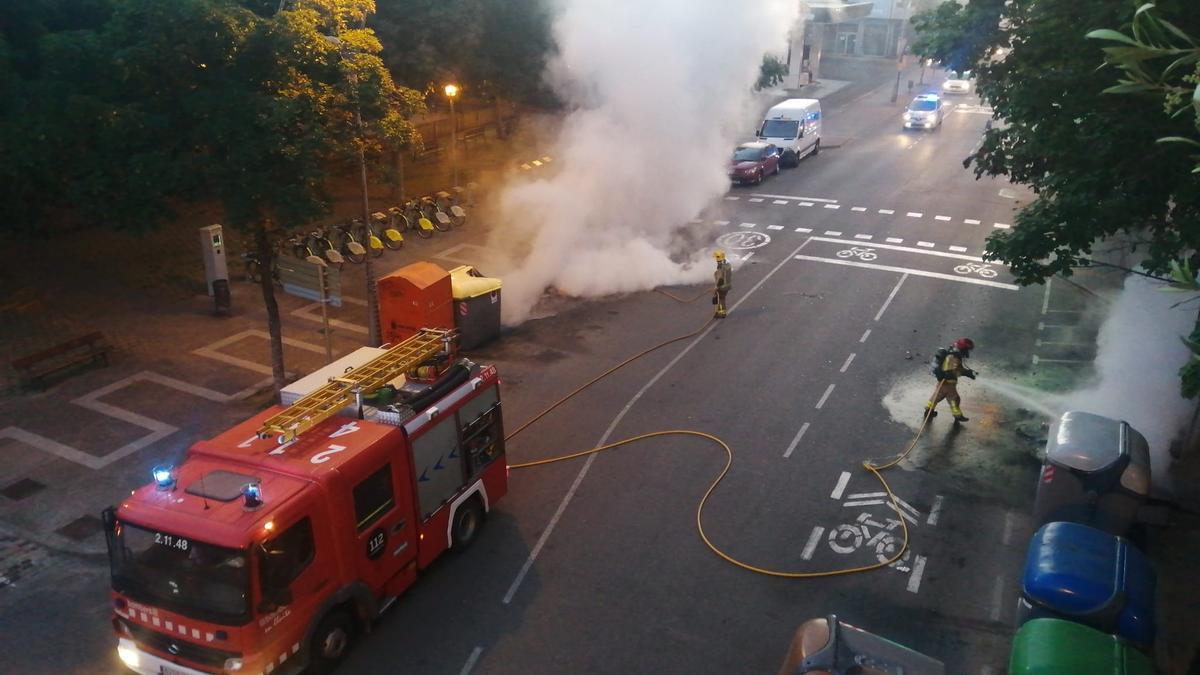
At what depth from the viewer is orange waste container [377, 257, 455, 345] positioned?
50.4ft

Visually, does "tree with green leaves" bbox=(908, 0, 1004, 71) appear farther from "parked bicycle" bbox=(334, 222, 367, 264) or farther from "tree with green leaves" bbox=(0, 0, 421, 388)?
"parked bicycle" bbox=(334, 222, 367, 264)

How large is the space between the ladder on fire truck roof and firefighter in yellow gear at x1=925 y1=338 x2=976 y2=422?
785 cm

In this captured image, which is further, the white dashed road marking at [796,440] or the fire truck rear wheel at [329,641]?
the white dashed road marking at [796,440]

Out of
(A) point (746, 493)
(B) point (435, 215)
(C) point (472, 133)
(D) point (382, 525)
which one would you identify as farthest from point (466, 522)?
(C) point (472, 133)

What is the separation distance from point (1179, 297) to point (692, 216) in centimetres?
1257

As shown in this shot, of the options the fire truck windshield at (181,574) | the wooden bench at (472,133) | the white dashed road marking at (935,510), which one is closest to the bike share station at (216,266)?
the fire truck windshield at (181,574)

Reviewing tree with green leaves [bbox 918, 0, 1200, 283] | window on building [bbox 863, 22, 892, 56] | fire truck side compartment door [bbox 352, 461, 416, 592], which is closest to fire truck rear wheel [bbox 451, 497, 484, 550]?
fire truck side compartment door [bbox 352, 461, 416, 592]

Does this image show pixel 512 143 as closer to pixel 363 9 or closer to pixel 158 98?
pixel 363 9

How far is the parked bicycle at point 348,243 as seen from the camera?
21.9 m

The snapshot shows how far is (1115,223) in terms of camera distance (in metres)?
11.6

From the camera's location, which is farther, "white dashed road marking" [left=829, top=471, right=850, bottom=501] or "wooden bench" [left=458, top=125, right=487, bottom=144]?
"wooden bench" [left=458, top=125, right=487, bottom=144]

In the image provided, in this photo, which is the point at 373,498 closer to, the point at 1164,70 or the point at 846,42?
the point at 1164,70

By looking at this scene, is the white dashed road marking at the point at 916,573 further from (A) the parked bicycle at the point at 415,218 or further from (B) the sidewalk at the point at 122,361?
(A) the parked bicycle at the point at 415,218

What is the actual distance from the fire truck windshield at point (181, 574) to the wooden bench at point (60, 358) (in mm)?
9052
